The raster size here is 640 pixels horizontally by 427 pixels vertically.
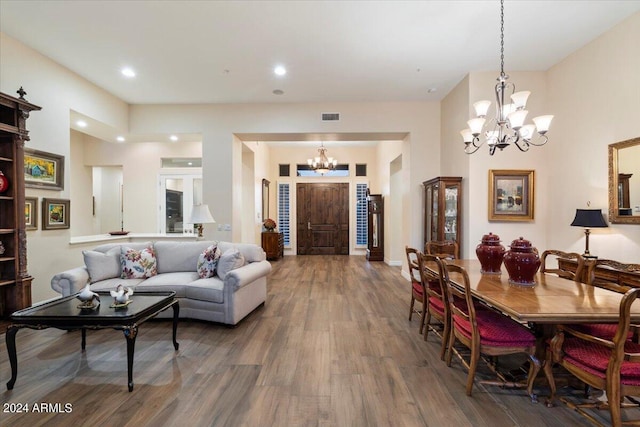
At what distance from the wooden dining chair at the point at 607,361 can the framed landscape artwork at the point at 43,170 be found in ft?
19.1

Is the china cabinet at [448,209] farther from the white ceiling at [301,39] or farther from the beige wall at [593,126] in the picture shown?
the white ceiling at [301,39]

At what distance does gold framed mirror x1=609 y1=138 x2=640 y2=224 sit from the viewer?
318cm

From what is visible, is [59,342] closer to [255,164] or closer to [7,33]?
[7,33]

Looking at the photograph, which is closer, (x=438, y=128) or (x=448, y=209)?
(x=448, y=209)

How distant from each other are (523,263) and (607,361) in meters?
0.84

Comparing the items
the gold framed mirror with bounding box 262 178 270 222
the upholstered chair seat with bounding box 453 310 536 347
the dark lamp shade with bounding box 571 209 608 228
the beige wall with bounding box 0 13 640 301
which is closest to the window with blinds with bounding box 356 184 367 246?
the gold framed mirror with bounding box 262 178 270 222

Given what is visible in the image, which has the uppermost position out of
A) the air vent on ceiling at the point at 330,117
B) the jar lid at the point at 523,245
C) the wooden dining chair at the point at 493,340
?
the air vent on ceiling at the point at 330,117

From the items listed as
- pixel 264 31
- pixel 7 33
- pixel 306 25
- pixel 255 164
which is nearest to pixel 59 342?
pixel 7 33

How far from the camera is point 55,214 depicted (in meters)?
4.27

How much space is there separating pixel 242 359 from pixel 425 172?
464 centimetres

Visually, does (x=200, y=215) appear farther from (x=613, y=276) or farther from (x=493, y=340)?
(x=613, y=276)

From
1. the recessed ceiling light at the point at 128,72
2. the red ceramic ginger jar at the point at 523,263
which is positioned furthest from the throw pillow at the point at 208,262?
the red ceramic ginger jar at the point at 523,263

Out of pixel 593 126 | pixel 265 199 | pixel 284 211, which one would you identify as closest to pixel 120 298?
pixel 593 126

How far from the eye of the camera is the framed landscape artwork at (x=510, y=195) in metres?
4.52
